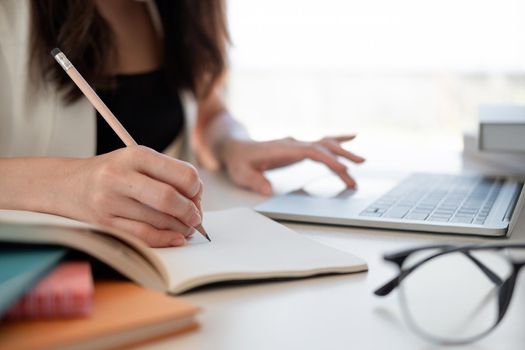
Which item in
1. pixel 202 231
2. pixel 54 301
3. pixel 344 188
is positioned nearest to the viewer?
pixel 54 301

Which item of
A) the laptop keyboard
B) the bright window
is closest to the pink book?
the laptop keyboard

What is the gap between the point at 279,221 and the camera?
2.58 ft

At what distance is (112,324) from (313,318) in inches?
5.8

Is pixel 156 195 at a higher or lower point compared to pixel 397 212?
higher

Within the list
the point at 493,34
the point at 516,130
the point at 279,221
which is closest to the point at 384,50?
the point at 493,34

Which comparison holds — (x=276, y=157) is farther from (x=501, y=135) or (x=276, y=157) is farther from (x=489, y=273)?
(x=489, y=273)

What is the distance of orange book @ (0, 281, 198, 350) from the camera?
40 cm

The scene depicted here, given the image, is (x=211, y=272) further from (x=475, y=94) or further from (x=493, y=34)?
(x=475, y=94)

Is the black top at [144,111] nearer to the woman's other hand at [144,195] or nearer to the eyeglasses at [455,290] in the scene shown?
the woman's other hand at [144,195]

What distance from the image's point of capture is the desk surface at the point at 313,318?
0.45m

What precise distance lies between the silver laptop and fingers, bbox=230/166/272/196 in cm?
6

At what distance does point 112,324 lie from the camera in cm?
42

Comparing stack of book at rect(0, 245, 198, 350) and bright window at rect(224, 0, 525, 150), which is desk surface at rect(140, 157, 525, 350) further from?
bright window at rect(224, 0, 525, 150)

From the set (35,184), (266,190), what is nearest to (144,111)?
(266,190)
